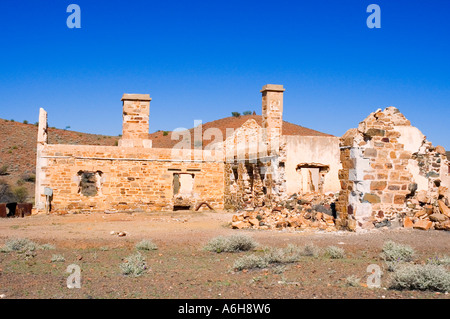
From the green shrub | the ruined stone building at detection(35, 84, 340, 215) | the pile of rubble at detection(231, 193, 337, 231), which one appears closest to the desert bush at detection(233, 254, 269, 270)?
the green shrub

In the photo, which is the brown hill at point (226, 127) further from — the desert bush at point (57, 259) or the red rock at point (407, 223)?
the desert bush at point (57, 259)

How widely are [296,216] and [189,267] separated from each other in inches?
254

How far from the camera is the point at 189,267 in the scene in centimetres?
746

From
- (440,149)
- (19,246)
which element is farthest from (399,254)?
(19,246)

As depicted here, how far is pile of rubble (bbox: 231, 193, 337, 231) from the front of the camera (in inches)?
497

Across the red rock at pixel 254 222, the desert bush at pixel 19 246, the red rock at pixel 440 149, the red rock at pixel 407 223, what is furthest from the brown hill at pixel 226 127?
the desert bush at pixel 19 246

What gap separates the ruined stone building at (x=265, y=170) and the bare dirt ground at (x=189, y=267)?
1.15 m

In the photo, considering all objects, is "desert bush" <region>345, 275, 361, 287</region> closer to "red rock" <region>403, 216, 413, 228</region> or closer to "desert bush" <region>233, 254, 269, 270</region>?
"desert bush" <region>233, 254, 269, 270</region>

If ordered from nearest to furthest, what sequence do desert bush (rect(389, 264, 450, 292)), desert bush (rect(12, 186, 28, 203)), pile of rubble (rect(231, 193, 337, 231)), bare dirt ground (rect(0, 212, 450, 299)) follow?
desert bush (rect(389, 264, 450, 292)) → bare dirt ground (rect(0, 212, 450, 299)) → pile of rubble (rect(231, 193, 337, 231)) → desert bush (rect(12, 186, 28, 203))

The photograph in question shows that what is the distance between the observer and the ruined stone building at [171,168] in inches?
693

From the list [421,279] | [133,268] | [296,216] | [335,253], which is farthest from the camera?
[296,216]

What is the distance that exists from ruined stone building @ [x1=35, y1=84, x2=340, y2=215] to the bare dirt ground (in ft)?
16.9

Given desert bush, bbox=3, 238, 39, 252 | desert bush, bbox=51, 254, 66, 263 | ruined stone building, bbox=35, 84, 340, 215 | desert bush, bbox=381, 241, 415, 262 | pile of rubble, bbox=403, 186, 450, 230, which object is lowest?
desert bush, bbox=51, 254, 66, 263

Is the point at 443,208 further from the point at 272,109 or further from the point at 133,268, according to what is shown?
the point at 272,109
